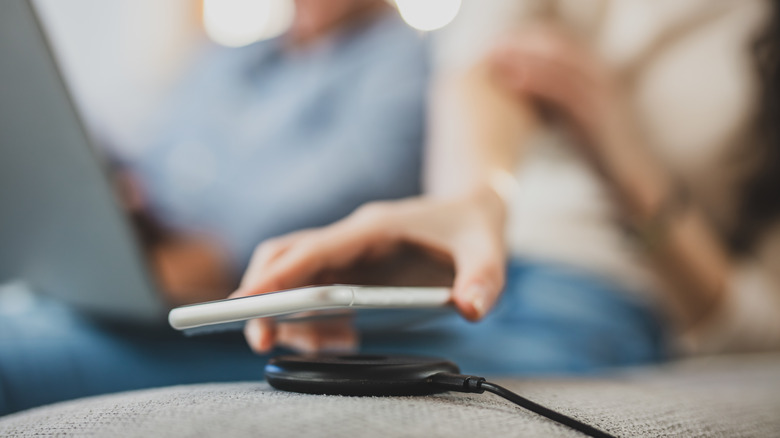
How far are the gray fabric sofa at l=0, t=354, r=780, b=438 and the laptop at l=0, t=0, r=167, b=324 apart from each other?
117 millimetres

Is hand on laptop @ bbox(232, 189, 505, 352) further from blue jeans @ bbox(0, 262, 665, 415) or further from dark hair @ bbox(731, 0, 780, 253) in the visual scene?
dark hair @ bbox(731, 0, 780, 253)

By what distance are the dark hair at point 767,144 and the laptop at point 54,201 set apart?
2.78ft

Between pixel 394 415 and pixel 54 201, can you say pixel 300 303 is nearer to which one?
pixel 394 415

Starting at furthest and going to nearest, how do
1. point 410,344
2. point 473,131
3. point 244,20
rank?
point 244,20 → point 473,131 → point 410,344

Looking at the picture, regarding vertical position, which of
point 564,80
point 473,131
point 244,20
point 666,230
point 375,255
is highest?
point 244,20

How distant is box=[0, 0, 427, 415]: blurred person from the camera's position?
0.98 m

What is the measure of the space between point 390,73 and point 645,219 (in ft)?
1.75

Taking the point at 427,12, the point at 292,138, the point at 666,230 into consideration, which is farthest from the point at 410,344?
the point at 427,12

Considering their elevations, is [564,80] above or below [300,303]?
above

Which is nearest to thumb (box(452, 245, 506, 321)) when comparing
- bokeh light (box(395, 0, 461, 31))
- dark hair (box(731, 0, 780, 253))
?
dark hair (box(731, 0, 780, 253))

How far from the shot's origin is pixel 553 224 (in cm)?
87

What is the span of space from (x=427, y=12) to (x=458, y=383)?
1303 mm

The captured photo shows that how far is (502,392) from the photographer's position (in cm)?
28

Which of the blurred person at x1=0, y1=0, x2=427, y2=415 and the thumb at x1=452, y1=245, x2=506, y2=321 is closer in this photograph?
the thumb at x1=452, y1=245, x2=506, y2=321
